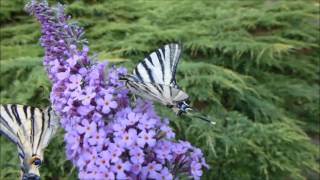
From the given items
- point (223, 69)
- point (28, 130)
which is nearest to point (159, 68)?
point (28, 130)

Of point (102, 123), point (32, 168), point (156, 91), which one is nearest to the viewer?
point (102, 123)

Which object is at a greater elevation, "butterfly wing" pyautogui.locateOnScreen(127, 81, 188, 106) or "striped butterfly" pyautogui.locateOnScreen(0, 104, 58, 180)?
"butterfly wing" pyautogui.locateOnScreen(127, 81, 188, 106)

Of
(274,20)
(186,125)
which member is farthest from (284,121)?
(274,20)

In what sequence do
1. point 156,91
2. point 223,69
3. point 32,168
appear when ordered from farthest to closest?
1. point 223,69
2. point 32,168
3. point 156,91

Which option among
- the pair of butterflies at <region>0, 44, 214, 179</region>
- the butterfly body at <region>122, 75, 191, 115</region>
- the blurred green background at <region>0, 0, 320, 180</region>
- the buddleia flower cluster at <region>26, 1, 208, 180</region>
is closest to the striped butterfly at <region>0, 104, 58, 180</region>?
the pair of butterflies at <region>0, 44, 214, 179</region>

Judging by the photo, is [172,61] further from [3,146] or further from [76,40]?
[3,146]

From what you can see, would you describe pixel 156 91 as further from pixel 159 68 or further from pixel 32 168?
pixel 32 168

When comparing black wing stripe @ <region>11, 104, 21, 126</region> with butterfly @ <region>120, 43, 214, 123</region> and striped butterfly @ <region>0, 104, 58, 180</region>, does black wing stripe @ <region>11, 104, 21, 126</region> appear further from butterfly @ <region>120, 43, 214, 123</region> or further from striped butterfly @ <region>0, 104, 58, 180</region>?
butterfly @ <region>120, 43, 214, 123</region>

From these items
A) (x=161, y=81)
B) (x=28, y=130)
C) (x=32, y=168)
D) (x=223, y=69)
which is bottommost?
(x=223, y=69)

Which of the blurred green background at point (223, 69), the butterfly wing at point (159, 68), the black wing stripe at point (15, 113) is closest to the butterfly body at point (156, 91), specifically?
the butterfly wing at point (159, 68)
